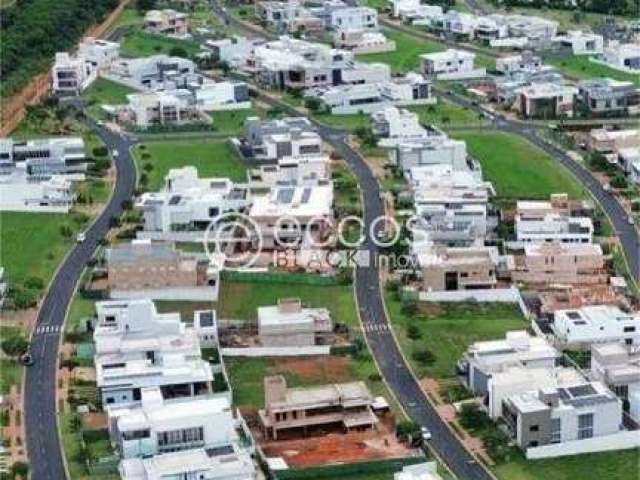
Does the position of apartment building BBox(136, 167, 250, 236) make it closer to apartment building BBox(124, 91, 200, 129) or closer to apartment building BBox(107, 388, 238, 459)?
apartment building BBox(124, 91, 200, 129)

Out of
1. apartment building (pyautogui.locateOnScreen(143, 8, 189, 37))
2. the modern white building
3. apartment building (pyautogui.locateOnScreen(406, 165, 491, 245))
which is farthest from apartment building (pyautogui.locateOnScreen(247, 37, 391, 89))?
the modern white building

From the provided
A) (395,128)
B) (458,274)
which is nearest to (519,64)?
(395,128)

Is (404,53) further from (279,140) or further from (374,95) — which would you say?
(279,140)

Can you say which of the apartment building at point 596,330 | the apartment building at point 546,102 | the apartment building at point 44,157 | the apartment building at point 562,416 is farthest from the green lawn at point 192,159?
the apartment building at point 562,416

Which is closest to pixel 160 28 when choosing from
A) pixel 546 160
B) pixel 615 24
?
pixel 615 24

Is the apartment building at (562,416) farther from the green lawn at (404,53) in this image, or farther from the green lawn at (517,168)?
the green lawn at (404,53)

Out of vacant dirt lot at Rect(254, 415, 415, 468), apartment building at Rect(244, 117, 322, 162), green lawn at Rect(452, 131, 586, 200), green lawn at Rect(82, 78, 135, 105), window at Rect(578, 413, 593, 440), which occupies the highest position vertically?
apartment building at Rect(244, 117, 322, 162)
